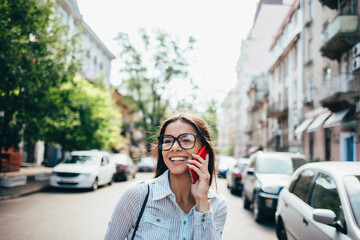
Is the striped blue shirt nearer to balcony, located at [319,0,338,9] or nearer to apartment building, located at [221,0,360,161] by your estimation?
apartment building, located at [221,0,360,161]

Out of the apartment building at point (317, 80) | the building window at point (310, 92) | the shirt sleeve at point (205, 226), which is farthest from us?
the building window at point (310, 92)

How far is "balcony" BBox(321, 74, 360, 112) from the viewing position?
648 inches

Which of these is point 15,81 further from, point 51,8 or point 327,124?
point 327,124

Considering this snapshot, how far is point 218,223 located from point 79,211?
7824 mm

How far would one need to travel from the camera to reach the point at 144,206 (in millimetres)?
2260

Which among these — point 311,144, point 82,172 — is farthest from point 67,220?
point 311,144

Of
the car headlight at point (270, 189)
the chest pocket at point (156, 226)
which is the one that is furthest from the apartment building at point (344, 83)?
the chest pocket at point (156, 226)

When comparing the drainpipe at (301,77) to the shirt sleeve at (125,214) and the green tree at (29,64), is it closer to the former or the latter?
the green tree at (29,64)

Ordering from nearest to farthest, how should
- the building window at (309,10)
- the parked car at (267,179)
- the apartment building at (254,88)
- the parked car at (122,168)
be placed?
the parked car at (267,179) → the parked car at (122,168) → the building window at (309,10) → the apartment building at (254,88)

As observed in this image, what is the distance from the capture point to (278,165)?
999cm

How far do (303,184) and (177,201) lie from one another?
11.1ft

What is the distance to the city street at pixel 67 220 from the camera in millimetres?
6848

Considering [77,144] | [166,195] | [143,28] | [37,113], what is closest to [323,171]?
[166,195]

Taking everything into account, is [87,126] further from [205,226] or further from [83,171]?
[205,226]
